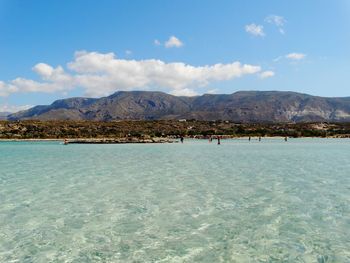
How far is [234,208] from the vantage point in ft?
58.0

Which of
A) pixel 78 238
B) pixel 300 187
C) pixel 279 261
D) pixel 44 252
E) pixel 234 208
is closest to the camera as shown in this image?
pixel 279 261

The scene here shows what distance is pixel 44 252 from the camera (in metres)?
11.8

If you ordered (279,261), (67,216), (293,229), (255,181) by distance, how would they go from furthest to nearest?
(255,181), (67,216), (293,229), (279,261)

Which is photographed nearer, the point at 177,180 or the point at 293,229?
the point at 293,229

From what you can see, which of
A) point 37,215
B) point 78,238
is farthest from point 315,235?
point 37,215

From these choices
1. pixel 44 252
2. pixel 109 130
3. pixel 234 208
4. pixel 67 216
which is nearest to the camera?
pixel 44 252

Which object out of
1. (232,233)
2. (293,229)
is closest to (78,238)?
(232,233)

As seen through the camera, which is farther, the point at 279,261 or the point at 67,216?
the point at 67,216

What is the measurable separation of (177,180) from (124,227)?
520 inches

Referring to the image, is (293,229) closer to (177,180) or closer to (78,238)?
(78,238)

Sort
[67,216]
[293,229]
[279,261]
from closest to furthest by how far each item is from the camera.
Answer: [279,261], [293,229], [67,216]

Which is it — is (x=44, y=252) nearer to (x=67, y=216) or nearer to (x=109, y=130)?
(x=67, y=216)

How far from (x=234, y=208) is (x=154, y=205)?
12.8 ft

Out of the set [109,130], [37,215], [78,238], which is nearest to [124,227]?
[78,238]
